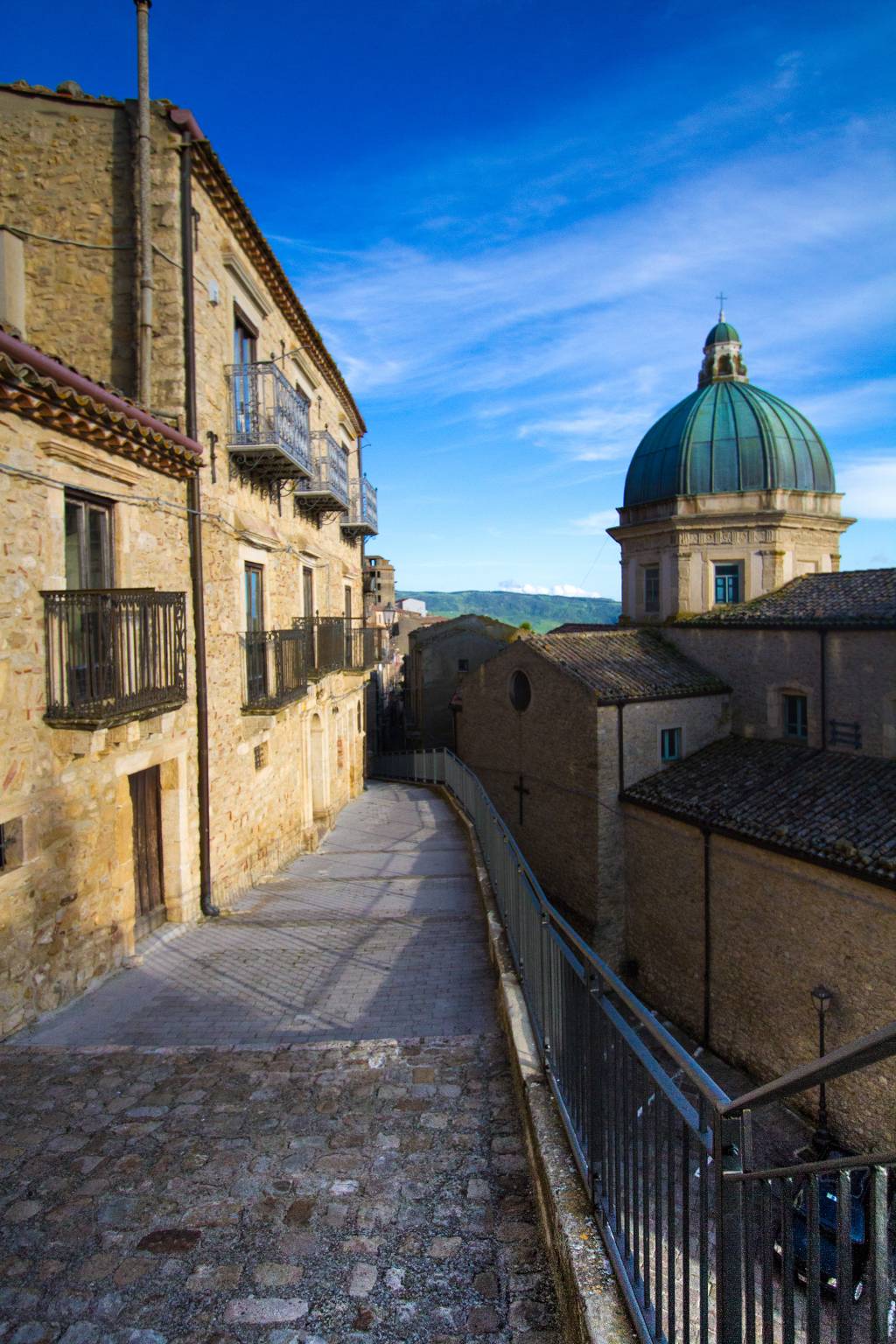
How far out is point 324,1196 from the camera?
4.20 meters

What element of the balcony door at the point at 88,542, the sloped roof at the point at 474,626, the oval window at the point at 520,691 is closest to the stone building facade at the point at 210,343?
the balcony door at the point at 88,542

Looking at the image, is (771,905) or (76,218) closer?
(76,218)

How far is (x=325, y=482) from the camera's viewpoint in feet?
52.5

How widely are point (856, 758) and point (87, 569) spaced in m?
15.3

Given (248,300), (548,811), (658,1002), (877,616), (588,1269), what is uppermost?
(248,300)

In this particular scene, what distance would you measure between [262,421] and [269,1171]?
33.0 feet

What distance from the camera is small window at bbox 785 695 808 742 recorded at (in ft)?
61.4

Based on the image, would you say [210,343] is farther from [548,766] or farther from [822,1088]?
[822,1088]

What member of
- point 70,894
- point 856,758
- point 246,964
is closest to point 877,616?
point 856,758

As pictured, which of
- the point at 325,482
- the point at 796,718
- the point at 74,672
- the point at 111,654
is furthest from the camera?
the point at 796,718

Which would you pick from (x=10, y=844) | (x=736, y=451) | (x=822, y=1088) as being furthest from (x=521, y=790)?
(x=10, y=844)

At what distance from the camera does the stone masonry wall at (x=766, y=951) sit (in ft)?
39.9

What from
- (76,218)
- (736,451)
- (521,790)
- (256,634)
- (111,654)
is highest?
(736,451)

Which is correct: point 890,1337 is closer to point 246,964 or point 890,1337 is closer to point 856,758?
point 246,964
